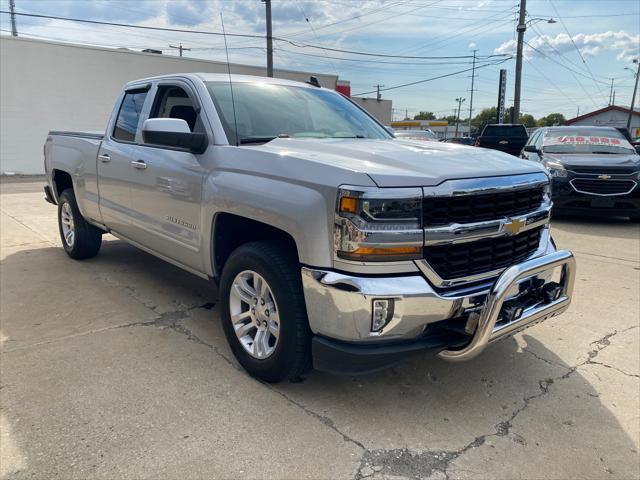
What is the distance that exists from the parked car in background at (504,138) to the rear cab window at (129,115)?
14.8m

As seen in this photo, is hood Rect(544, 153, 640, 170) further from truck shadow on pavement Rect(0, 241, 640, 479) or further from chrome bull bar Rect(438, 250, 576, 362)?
chrome bull bar Rect(438, 250, 576, 362)

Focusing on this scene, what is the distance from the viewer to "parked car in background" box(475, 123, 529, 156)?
17938 mm

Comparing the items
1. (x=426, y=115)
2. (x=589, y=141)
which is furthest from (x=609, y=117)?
(x=589, y=141)

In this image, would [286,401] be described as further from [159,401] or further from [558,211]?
[558,211]

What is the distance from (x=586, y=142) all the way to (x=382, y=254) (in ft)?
28.2

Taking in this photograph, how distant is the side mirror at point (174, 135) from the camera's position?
10.9 ft

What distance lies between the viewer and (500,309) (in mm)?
2557

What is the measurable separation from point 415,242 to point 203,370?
1.71 m

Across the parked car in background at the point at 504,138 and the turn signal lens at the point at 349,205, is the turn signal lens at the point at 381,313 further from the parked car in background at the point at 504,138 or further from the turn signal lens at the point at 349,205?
the parked car in background at the point at 504,138

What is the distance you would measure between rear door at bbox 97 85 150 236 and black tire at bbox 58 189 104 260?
816 millimetres

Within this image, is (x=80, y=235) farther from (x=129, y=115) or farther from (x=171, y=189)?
(x=171, y=189)

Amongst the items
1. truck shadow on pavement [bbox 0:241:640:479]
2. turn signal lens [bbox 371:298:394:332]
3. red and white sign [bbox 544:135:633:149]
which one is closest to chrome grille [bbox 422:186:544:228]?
turn signal lens [bbox 371:298:394:332]

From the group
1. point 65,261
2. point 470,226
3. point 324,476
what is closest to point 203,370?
point 324,476

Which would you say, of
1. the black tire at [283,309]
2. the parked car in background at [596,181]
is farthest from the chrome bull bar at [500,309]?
the parked car in background at [596,181]
